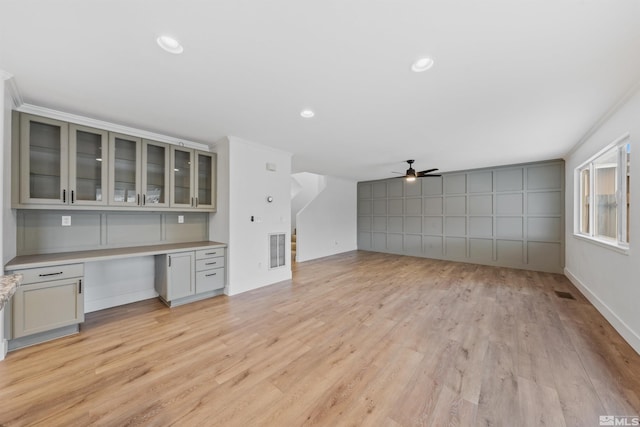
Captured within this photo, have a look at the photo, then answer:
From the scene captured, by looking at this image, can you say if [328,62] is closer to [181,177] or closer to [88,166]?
[181,177]

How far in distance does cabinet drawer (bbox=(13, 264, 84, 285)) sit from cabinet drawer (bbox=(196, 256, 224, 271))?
124cm

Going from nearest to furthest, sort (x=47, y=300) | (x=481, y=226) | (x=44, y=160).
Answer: (x=47, y=300)
(x=44, y=160)
(x=481, y=226)

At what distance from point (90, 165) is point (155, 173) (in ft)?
2.22

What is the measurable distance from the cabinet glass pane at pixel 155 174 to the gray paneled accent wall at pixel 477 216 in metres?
6.35

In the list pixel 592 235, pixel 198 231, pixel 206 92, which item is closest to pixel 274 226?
pixel 198 231

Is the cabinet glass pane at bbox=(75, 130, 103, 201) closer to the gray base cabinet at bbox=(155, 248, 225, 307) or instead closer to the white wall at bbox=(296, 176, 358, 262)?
the gray base cabinet at bbox=(155, 248, 225, 307)

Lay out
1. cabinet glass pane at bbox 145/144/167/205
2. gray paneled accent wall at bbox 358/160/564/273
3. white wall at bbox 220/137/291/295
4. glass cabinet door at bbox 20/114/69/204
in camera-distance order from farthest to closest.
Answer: gray paneled accent wall at bbox 358/160/564/273 → white wall at bbox 220/137/291/295 → cabinet glass pane at bbox 145/144/167/205 → glass cabinet door at bbox 20/114/69/204

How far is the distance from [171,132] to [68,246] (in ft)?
6.38

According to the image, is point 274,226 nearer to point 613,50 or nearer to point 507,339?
point 507,339

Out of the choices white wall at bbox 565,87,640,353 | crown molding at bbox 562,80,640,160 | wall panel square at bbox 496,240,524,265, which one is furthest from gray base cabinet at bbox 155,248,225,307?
wall panel square at bbox 496,240,524,265

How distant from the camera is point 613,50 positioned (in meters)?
1.77

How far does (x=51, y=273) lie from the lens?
242 cm
